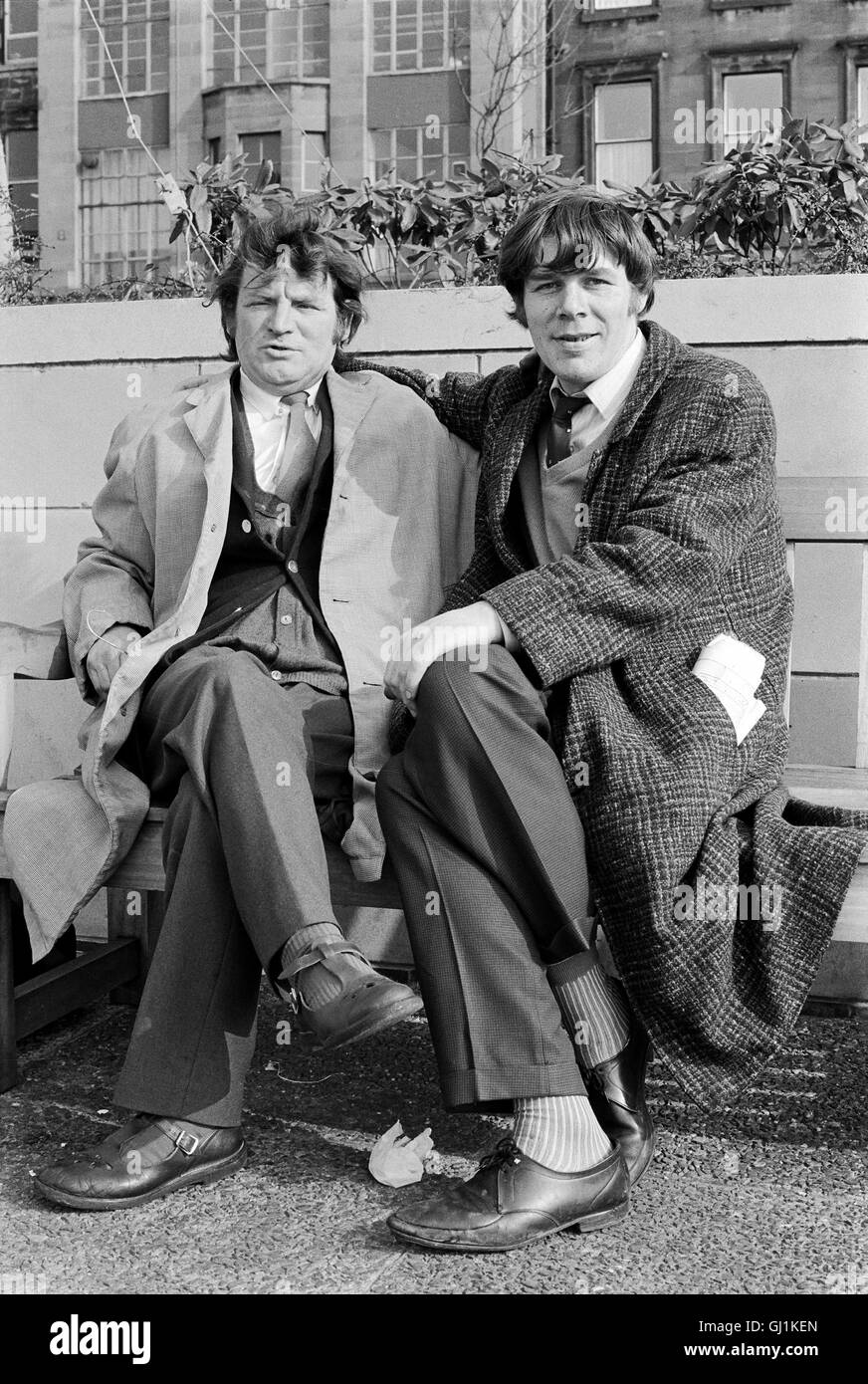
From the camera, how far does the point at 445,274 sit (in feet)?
13.2

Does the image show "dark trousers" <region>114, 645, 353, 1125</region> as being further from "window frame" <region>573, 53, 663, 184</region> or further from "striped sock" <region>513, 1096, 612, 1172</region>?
"window frame" <region>573, 53, 663, 184</region>

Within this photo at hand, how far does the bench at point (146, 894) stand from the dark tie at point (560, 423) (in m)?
0.61

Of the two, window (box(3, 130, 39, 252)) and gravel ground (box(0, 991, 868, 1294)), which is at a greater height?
window (box(3, 130, 39, 252))

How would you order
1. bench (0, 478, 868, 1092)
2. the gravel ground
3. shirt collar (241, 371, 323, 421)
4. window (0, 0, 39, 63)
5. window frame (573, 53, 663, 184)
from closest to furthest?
the gravel ground, bench (0, 478, 868, 1092), shirt collar (241, 371, 323, 421), window frame (573, 53, 663, 184), window (0, 0, 39, 63)

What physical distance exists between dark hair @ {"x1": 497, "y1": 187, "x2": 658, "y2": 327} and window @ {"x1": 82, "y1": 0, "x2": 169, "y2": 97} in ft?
71.9

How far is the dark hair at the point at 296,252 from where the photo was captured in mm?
3037

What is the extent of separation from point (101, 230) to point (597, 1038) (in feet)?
72.7

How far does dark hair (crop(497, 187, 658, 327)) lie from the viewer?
8.95 ft

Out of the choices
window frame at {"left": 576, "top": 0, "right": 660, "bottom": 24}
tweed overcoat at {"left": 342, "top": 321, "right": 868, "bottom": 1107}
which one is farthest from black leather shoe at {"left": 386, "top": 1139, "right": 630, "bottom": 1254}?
window frame at {"left": 576, "top": 0, "right": 660, "bottom": 24}

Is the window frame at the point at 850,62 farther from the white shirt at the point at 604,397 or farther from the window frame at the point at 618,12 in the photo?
the white shirt at the point at 604,397

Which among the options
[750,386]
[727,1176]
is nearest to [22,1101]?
[727,1176]

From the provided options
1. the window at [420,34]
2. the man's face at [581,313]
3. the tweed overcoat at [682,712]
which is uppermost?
the window at [420,34]

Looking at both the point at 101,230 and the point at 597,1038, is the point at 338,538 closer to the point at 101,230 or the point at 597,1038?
A: the point at 597,1038

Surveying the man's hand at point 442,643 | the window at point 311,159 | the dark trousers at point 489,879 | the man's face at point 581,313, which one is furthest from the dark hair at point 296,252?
the window at point 311,159
